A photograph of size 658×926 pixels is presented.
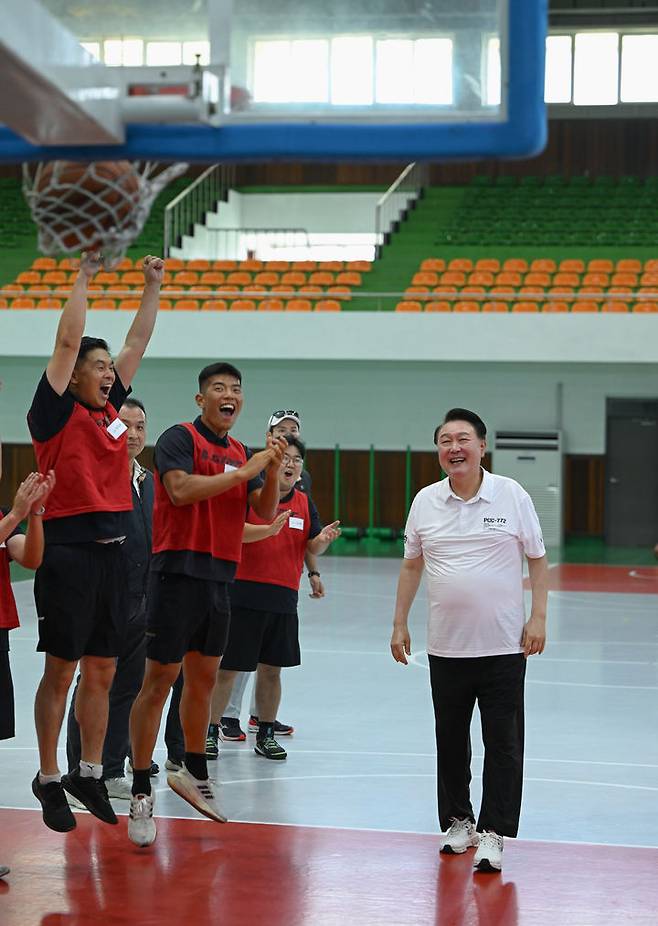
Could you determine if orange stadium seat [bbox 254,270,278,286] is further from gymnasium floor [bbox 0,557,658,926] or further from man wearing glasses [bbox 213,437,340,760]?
man wearing glasses [bbox 213,437,340,760]

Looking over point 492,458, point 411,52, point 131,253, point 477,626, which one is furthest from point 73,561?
point 131,253

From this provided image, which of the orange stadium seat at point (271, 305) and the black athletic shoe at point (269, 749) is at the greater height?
the orange stadium seat at point (271, 305)

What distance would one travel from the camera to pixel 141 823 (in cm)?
548

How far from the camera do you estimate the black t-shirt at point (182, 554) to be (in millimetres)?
5664

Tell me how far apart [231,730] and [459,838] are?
249 cm

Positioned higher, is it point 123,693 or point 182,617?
point 182,617

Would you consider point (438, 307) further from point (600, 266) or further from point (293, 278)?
point (600, 266)

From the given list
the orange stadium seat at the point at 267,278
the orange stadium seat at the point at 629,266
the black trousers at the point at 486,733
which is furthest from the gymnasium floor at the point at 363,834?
the orange stadium seat at the point at 267,278

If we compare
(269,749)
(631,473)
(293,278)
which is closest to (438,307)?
(293,278)

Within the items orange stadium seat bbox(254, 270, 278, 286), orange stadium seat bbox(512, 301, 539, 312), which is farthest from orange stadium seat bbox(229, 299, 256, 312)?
orange stadium seat bbox(512, 301, 539, 312)

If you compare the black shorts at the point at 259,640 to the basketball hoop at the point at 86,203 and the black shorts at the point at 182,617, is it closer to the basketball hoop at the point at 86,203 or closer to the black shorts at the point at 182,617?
the black shorts at the point at 182,617

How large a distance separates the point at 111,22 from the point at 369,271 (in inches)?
812

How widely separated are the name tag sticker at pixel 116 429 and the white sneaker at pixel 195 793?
151cm

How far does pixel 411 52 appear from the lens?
3.84 m
